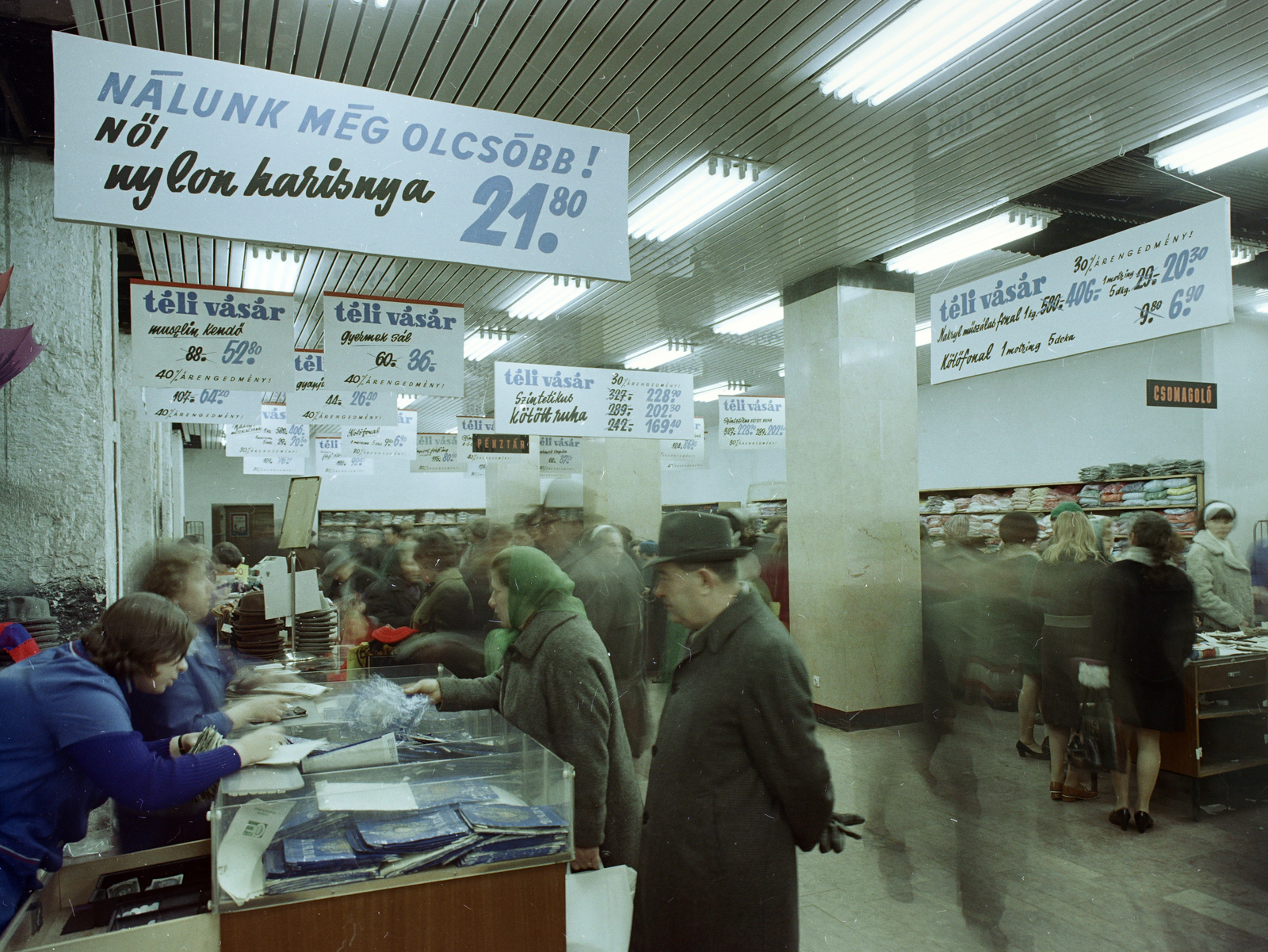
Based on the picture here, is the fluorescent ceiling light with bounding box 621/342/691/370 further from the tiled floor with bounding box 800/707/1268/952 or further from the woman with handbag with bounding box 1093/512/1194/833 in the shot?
the woman with handbag with bounding box 1093/512/1194/833

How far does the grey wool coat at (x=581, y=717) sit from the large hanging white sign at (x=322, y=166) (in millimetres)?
1196

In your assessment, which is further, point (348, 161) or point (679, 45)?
point (679, 45)

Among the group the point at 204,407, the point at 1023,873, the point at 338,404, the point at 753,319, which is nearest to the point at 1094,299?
the point at 1023,873

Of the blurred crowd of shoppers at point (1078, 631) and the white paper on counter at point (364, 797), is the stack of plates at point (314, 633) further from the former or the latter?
A: the blurred crowd of shoppers at point (1078, 631)

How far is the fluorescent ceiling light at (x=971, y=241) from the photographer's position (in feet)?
18.4

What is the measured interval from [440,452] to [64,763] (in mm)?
10692

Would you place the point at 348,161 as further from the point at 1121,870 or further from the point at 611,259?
the point at 1121,870

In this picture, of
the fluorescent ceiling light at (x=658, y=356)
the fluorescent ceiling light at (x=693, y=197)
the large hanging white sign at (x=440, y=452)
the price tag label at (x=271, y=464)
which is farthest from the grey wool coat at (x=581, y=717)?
the price tag label at (x=271, y=464)

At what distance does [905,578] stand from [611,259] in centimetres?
513

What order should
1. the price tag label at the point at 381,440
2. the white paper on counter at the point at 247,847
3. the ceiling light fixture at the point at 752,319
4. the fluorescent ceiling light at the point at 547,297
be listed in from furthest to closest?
the price tag label at the point at 381,440
the ceiling light fixture at the point at 752,319
the fluorescent ceiling light at the point at 547,297
the white paper on counter at the point at 247,847

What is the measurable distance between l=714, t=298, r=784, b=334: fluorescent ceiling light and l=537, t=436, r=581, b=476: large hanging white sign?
13.7 feet

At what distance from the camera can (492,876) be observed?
6.13 ft

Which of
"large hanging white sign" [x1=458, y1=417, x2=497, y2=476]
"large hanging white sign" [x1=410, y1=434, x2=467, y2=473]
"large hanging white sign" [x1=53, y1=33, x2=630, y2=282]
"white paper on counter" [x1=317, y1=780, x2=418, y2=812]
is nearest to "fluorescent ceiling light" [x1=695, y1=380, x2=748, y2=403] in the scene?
"large hanging white sign" [x1=458, y1=417, x2=497, y2=476]

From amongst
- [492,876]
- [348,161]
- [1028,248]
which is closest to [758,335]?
[1028,248]
